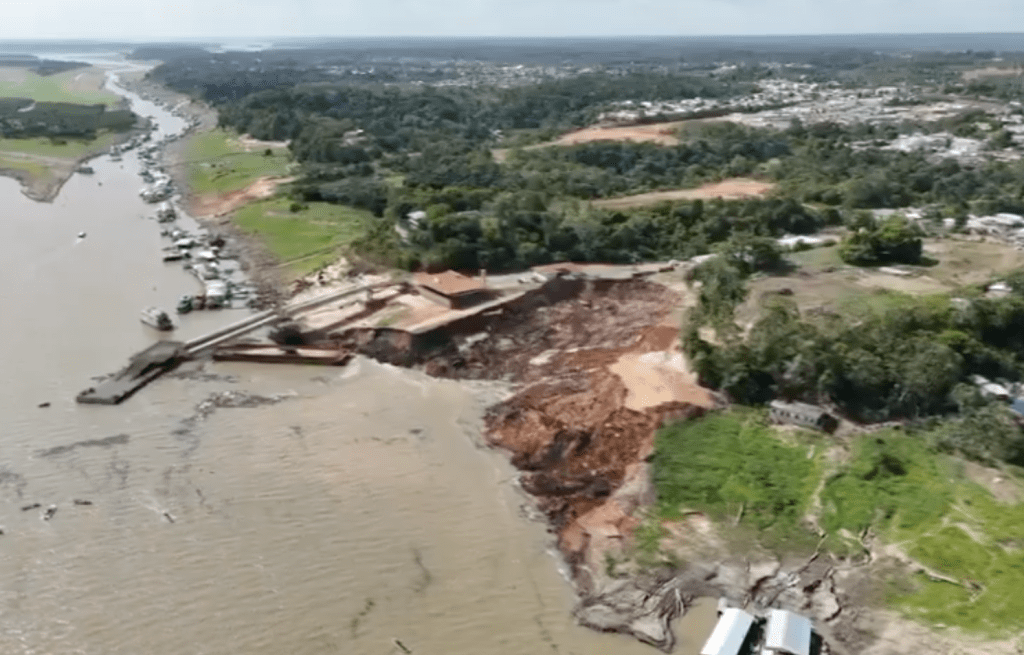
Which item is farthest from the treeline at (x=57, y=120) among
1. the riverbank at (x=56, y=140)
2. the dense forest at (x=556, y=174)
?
the dense forest at (x=556, y=174)

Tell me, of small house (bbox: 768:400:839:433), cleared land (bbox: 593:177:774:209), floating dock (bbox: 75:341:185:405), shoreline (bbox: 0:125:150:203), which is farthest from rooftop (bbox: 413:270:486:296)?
→ shoreline (bbox: 0:125:150:203)

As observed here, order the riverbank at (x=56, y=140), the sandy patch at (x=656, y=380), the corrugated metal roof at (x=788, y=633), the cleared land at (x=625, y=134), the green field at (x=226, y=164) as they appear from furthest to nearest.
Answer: the cleared land at (x=625, y=134) → the riverbank at (x=56, y=140) → the green field at (x=226, y=164) → the sandy patch at (x=656, y=380) → the corrugated metal roof at (x=788, y=633)

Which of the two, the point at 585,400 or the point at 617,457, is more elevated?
the point at 585,400

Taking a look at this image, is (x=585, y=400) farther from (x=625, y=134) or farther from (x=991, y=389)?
(x=625, y=134)

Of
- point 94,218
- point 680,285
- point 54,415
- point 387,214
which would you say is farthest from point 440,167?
point 54,415

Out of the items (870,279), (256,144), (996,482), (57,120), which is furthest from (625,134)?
(996,482)

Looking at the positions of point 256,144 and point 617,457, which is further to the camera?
point 256,144

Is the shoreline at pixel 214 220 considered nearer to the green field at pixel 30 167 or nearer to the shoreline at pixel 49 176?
the shoreline at pixel 49 176
